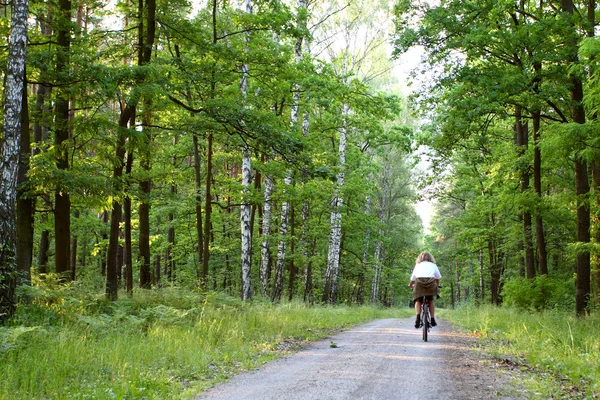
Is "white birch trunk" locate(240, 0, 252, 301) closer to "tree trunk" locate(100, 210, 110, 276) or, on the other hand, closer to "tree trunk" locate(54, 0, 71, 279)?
"tree trunk" locate(54, 0, 71, 279)

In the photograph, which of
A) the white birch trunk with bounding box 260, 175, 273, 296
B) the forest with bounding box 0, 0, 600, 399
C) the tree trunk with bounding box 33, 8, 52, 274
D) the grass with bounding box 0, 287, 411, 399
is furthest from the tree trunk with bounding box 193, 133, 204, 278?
the grass with bounding box 0, 287, 411, 399

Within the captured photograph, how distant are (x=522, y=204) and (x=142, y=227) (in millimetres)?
12781

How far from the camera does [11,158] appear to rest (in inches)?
285

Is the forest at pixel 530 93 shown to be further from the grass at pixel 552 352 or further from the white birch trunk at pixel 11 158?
the white birch trunk at pixel 11 158

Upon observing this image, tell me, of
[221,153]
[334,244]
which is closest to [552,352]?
[334,244]

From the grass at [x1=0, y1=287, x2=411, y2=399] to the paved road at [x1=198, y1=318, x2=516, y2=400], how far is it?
0.57 metres

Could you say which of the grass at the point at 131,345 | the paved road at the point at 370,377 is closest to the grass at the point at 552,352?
the paved road at the point at 370,377

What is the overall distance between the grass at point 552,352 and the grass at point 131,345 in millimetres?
3980

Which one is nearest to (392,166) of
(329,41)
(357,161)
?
(357,161)

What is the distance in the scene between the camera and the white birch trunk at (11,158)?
23.1 feet

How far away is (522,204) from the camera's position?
605 inches

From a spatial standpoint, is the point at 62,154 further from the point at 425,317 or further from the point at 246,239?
the point at 425,317

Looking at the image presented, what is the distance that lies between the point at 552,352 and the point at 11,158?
9.34m

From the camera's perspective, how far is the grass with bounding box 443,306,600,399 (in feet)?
18.2
